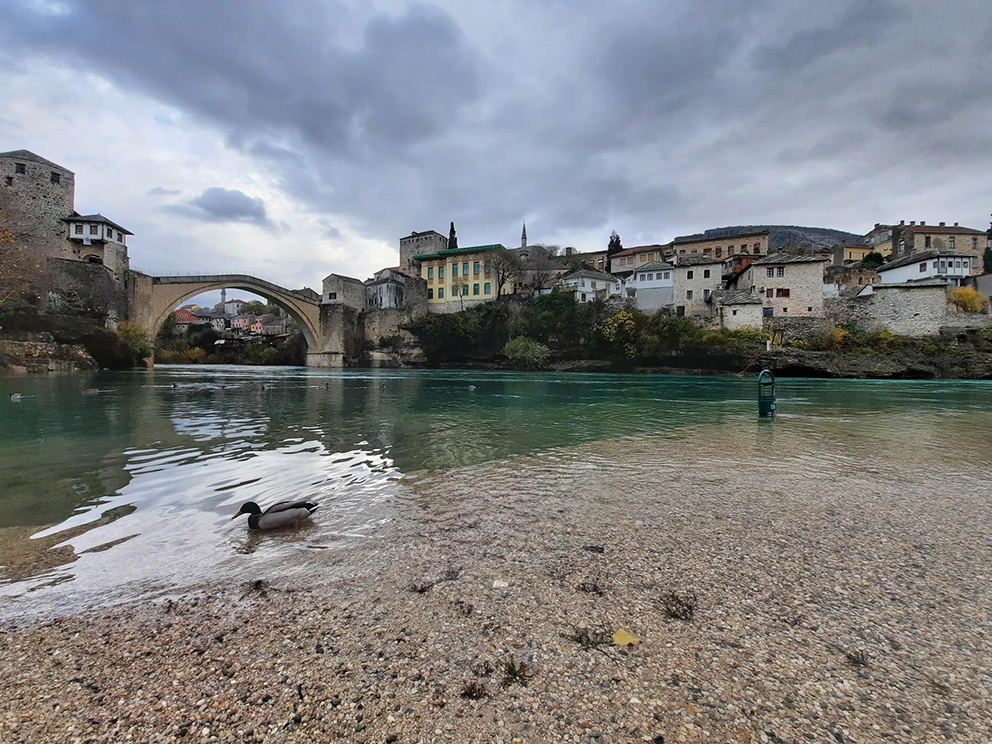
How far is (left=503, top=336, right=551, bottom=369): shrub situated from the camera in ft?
175

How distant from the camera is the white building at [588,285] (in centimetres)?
5822

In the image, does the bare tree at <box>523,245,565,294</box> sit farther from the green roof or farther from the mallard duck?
the mallard duck

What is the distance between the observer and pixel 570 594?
131 inches

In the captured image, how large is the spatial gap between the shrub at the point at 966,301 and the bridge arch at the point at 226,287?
75.9 meters

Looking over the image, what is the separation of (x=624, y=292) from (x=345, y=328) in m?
40.1

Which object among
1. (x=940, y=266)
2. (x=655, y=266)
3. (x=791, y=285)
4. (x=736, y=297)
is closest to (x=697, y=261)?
(x=655, y=266)

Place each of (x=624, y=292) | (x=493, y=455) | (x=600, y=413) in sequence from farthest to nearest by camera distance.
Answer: (x=624, y=292), (x=600, y=413), (x=493, y=455)

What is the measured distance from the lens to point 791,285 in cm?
4931

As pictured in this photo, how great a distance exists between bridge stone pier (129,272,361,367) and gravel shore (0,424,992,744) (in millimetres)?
55077

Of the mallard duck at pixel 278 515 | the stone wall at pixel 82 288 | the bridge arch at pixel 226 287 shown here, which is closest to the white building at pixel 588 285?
the bridge arch at pixel 226 287

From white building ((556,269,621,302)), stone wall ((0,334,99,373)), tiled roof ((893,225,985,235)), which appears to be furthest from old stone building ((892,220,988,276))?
stone wall ((0,334,99,373))

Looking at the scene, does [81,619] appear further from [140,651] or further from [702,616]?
[702,616]

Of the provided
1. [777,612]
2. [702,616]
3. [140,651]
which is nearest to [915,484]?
[777,612]

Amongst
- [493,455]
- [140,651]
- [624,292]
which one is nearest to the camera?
[140,651]
